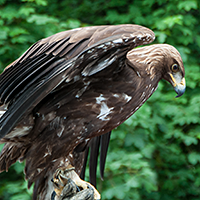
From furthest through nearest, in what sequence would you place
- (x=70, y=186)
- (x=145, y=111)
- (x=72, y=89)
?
(x=145, y=111)
(x=70, y=186)
(x=72, y=89)

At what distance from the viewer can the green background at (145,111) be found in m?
3.54

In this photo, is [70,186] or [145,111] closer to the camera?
[70,186]

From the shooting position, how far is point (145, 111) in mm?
3584

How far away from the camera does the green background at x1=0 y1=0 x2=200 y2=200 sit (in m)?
3.54

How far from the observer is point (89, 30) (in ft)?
7.50

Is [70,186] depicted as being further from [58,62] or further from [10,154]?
[58,62]

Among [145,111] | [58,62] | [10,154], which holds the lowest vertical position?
[145,111]

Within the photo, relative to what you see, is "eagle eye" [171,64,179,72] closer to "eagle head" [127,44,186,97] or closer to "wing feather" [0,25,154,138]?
"eagle head" [127,44,186,97]

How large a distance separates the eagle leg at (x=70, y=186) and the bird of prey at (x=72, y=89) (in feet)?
0.19

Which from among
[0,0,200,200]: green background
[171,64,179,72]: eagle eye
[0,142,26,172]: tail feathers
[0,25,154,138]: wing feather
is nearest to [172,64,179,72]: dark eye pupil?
[171,64,179,72]: eagle eye

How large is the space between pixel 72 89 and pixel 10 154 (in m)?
0.87

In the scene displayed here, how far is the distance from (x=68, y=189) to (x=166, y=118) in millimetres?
2069

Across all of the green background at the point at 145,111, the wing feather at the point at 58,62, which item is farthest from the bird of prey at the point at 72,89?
the green background at the point at 145,111

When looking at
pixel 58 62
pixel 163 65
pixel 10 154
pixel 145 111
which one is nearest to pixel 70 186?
pixel 10 154
